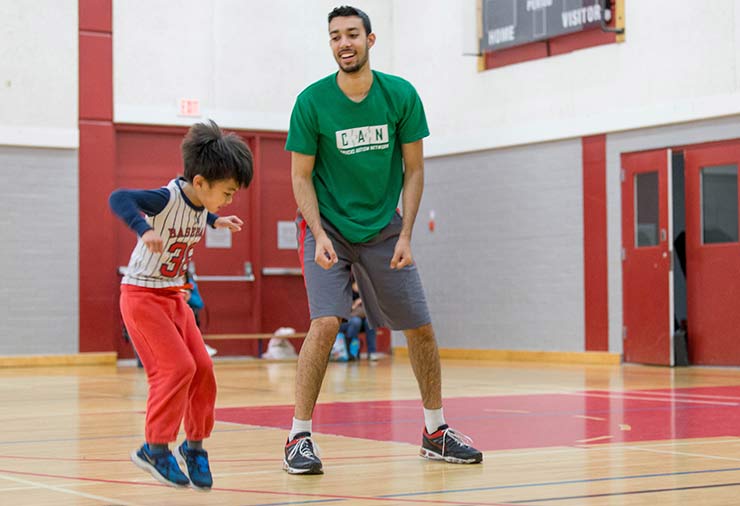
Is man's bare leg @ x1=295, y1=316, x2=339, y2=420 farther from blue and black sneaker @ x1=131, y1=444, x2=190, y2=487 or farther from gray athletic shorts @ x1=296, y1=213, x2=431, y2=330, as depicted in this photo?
blue and black sneaker @ x1=131, y1=444, x2=190, y2=487

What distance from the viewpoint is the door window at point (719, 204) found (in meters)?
11.6

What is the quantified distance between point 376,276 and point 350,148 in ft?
1.69

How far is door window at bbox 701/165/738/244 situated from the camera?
38.0 ft

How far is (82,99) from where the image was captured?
45.4 feet

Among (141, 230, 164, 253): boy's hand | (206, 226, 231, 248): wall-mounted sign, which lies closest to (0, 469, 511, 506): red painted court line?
(141, 230, 164, 253): boy's hand

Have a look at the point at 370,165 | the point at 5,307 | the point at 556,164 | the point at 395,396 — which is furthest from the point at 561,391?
the point at 5,307

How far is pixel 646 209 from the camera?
40.7ft

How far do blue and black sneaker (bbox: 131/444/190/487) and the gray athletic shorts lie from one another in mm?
1023

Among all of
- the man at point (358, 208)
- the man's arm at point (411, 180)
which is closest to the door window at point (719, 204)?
the man's arm at point (411, 180)

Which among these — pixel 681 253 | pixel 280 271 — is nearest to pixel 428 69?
pixel 280 271

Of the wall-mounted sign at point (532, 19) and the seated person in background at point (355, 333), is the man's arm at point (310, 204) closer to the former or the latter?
the wall-mounted sign at point (532, 19)

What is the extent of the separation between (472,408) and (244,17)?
868 centimetres

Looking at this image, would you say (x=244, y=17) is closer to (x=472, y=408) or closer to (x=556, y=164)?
(x=556, y=164)

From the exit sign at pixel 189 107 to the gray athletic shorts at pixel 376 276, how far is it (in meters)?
9.86
